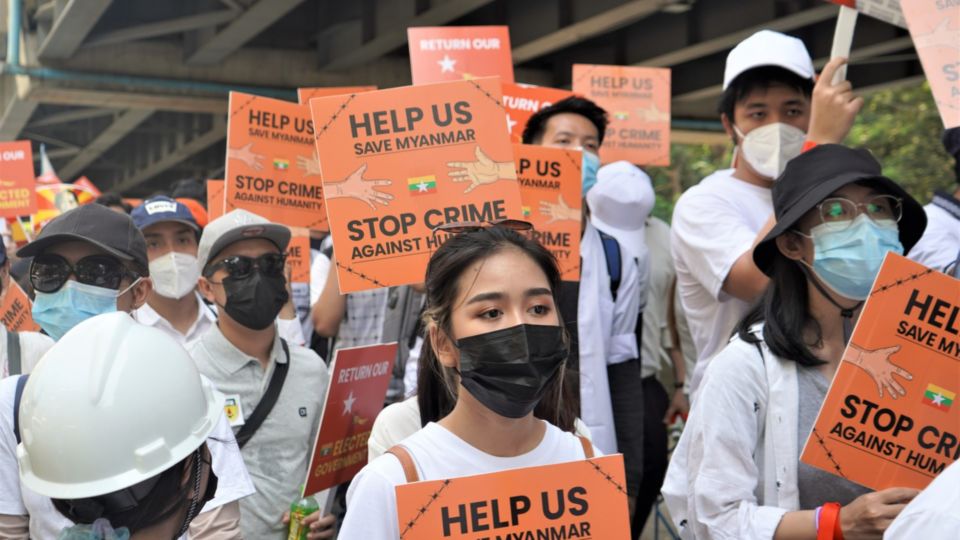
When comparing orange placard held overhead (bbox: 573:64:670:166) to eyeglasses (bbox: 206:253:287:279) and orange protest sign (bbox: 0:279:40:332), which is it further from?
orange protest sign (bbox: 0:279:40:332)

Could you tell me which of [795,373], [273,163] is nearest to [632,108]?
[273,163]

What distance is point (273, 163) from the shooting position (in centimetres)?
599

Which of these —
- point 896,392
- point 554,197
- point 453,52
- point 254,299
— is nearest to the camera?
point 896,392

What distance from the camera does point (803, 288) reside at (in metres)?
3.44

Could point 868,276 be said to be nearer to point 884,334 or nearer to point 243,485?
point 884,334

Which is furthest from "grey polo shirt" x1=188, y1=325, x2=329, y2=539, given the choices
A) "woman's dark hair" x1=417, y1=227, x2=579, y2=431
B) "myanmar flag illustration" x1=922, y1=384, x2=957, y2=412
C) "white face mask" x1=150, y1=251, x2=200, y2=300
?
"myanmar flag illustration" x1=922, y1=384, x2=957, y2=412

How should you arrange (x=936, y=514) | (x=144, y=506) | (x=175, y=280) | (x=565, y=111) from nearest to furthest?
(x=936, y=514) → (x=144, y=506) → (x=565, y=111) → (x=175, y=280)

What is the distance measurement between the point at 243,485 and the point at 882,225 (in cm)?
198

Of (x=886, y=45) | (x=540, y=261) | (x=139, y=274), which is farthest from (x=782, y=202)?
(x=886, y=45)

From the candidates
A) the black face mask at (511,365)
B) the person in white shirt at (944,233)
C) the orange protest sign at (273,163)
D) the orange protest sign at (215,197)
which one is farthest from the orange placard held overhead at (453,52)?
the black face mask at (511,365)

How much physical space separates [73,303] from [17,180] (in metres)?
5.04

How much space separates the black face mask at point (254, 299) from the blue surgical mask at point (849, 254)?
83.5 inches

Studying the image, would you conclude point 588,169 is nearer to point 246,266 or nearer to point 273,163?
point 273,163

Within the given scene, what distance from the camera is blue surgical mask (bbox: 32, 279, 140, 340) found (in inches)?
151
